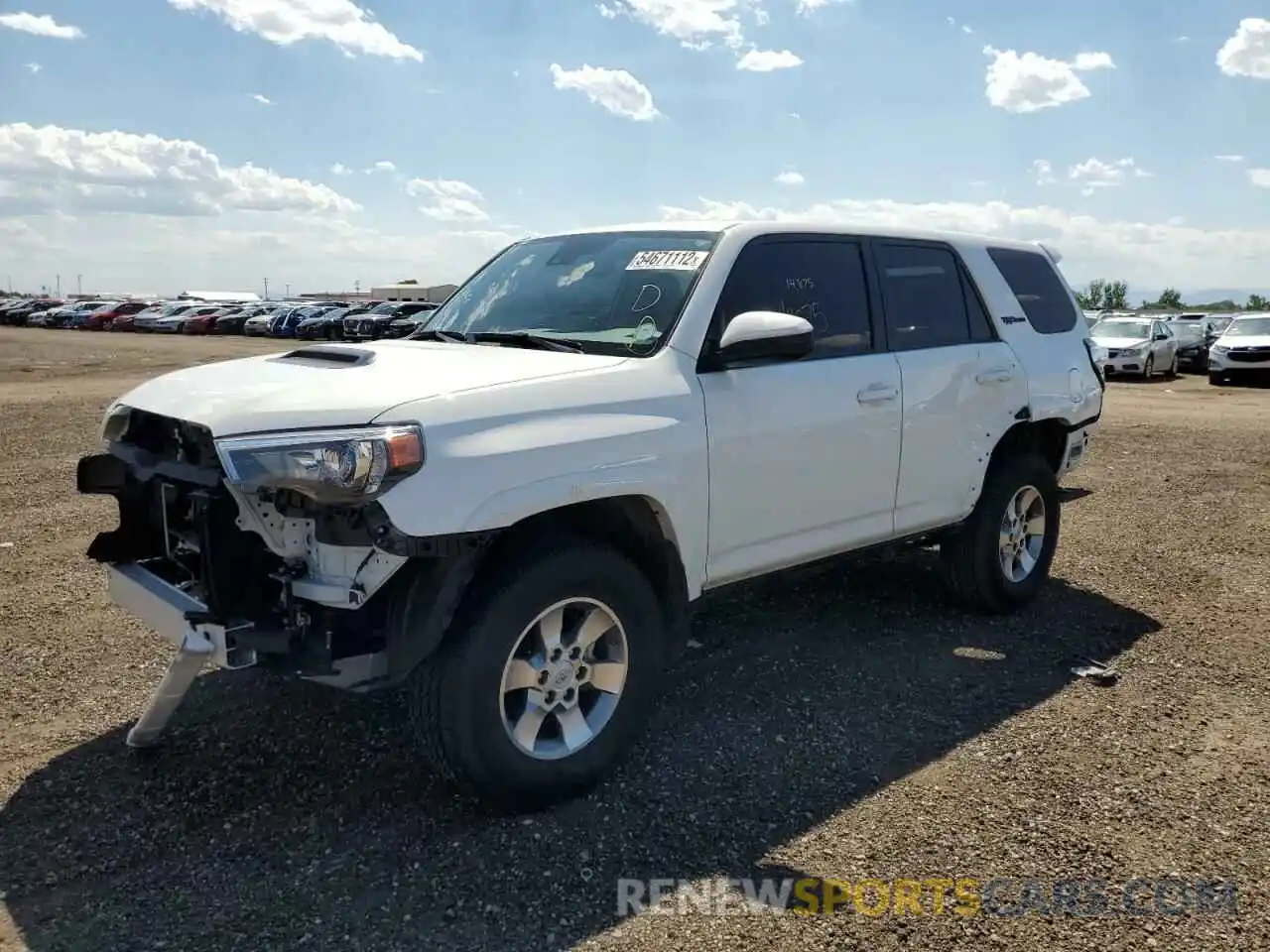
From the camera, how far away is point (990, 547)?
5.56 metres

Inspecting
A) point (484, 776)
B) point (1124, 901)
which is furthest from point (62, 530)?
point (1124, 901)

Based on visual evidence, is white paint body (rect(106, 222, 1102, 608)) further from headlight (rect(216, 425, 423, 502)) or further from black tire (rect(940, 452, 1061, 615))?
black tire (rect(940, 452, 1061, 615))

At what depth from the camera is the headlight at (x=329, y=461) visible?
10.1 ft

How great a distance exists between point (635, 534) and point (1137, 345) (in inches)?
961

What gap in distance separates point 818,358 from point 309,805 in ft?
8.55

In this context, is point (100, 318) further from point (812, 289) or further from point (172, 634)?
point (172, 634)

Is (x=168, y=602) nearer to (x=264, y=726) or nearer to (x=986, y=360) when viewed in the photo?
(x=264, y=726)

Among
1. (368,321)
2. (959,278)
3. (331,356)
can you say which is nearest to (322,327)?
(368,321)

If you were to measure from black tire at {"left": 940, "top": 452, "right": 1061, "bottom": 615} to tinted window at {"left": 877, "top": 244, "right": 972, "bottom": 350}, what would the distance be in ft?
2.61

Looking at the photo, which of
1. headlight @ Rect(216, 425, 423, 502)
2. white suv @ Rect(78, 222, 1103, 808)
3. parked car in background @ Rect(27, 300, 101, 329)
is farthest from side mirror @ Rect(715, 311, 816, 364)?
parked car in background @ Rect(27, 300, 101, 329)

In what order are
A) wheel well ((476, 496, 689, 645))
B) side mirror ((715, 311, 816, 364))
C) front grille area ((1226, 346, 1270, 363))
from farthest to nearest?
front grille area ((1226, 346, 1270, 363)) < side mirror ((715, 311, 816, 364)) < wheel well ((476, 496, 689, 645))

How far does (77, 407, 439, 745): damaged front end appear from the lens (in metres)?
3.10

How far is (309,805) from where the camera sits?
144 inches

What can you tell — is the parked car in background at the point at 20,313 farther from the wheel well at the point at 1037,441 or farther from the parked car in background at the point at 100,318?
the wheel well at the point at 1037,441
